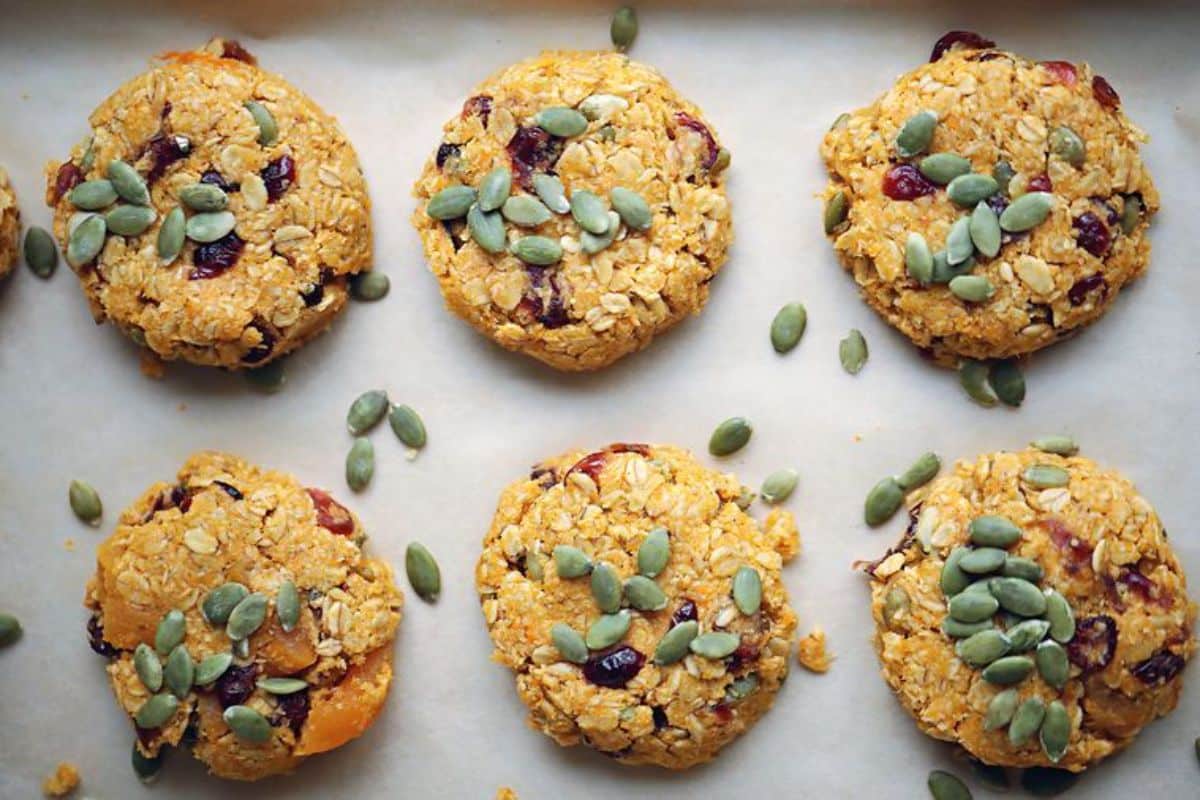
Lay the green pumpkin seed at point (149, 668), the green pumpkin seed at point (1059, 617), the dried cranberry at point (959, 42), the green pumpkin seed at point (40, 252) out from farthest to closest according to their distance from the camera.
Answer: the green pumpkin seed at point (40, 252) < the dried cranberry at point (959, 42) < the green pumpkin seed at point (149, 668) < the green pumpkin seed at point (1059, 617)

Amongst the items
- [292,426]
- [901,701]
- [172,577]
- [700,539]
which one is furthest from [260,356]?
[901,701]

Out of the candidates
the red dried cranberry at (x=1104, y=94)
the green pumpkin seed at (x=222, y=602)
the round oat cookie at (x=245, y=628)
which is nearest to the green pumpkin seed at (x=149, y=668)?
the round oat cookie at (x=245, y=628)

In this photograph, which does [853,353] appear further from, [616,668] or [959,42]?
[616,668]

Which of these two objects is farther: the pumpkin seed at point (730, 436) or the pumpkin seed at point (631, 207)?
the pumpkin seed at point (730, 436)

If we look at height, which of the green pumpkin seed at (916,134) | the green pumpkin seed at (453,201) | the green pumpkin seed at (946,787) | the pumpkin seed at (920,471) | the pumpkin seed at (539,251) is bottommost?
the green pumpkin seed at (946,787)

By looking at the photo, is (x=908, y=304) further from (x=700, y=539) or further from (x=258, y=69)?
(x=258, y=69)

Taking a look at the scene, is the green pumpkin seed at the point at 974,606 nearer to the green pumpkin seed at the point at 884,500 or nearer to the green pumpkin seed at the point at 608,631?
the green pumpkin seed at the point at 884,500
